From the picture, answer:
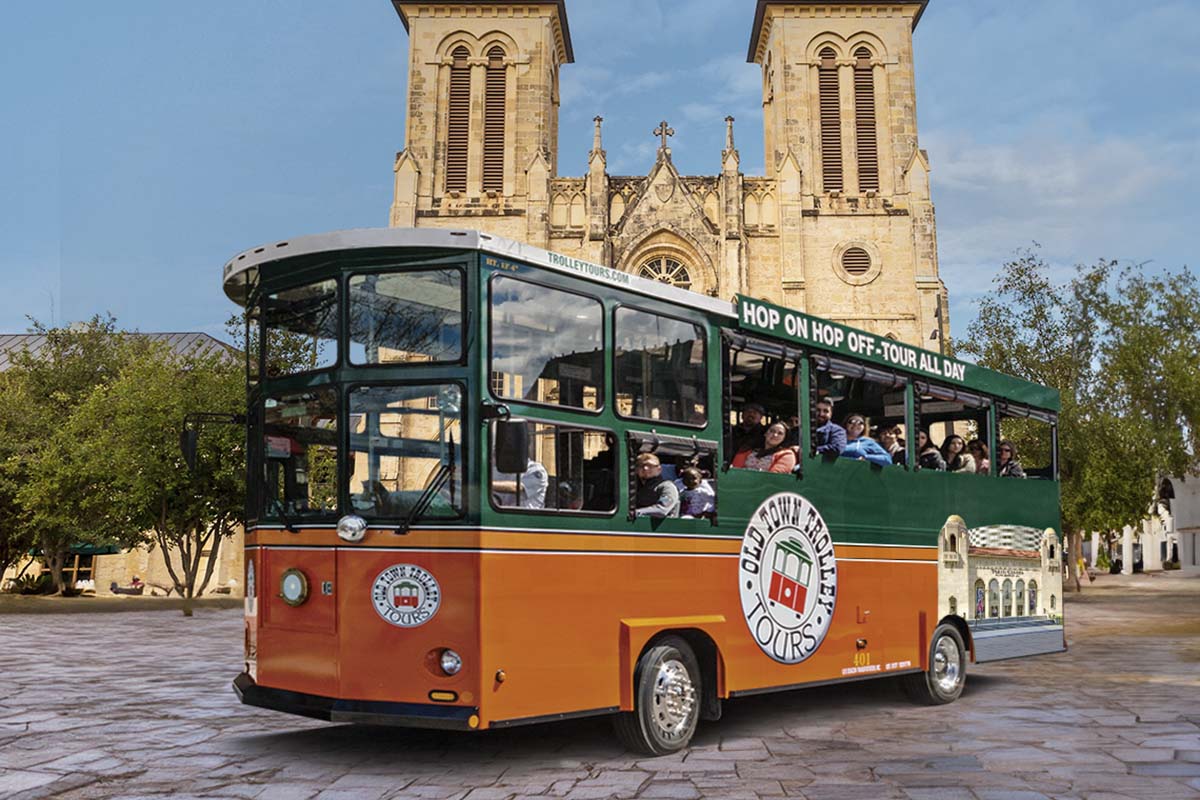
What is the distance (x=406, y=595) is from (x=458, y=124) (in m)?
41.4

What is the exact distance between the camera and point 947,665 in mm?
10531

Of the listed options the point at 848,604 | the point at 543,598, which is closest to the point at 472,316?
the point at 543,598

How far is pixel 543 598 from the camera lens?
6.68 meters

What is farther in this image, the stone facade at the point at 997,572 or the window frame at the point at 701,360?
the stone facade at the point at 997,572

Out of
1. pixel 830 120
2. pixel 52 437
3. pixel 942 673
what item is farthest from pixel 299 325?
pixel 830 120

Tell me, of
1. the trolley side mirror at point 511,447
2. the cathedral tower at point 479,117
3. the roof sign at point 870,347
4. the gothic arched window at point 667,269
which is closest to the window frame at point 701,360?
the roof sign at point 870,347

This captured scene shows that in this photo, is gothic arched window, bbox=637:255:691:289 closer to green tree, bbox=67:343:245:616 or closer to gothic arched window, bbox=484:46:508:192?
gothic arched window, bbox=484:46:508:192

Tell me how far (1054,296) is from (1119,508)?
624 cm

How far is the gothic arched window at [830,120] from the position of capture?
1794 inches

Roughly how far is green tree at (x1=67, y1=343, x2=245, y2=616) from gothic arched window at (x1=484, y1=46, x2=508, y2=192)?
19.3 metres

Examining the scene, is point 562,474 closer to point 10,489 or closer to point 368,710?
point 368,710

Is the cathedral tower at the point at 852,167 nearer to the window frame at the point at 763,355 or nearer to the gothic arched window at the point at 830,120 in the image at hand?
the gothic arched window at the point at 830,120

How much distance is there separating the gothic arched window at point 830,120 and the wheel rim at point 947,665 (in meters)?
36.7

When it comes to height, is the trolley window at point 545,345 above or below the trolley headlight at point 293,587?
above
